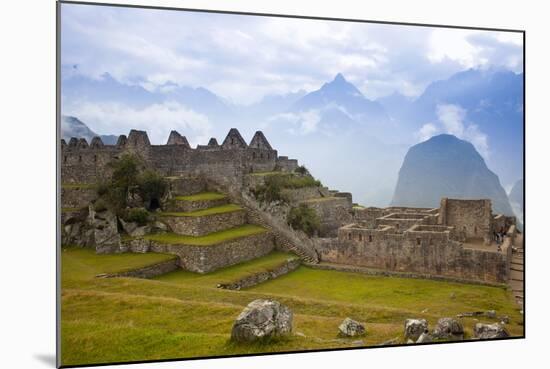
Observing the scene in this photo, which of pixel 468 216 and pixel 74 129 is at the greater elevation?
pixel 74 129

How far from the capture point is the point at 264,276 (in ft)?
52.1

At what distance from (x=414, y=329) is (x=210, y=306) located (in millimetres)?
4587

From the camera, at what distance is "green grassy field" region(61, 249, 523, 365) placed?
1122 centimetres

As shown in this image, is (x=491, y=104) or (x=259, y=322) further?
(x=491, y=104)

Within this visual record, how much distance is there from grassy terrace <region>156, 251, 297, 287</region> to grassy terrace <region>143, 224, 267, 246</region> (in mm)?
838

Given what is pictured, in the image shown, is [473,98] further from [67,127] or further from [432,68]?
[67,127]

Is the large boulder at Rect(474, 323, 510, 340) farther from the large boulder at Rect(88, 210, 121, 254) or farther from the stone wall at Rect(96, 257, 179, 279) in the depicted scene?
the large boulder at Rect(88, 210, 121, 254)

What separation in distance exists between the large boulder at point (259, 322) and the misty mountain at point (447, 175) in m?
6.57

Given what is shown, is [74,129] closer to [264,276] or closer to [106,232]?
[106,232]

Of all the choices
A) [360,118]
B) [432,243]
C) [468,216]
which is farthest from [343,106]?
[468,216]

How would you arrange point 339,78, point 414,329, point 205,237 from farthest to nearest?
point 205,237 < point 339,78 < point 414,329

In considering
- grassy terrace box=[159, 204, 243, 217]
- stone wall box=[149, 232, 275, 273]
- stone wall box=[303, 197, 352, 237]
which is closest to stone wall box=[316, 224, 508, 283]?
stone wall box=[149, 232, 275, 273]

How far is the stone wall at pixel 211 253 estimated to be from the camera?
15625 mm

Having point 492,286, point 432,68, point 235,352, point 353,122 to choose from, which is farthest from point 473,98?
point 235,352
